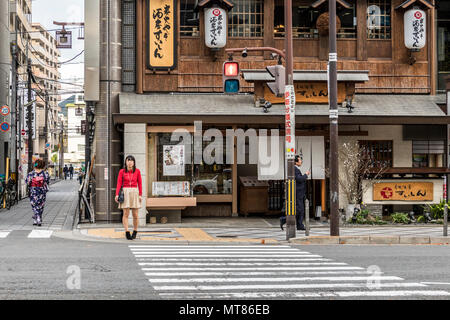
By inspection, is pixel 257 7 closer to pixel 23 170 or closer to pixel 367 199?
pixel 367 199

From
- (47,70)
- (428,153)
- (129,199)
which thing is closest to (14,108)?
(129,199)

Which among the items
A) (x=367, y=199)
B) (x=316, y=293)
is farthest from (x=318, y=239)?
(x=316, y=293)

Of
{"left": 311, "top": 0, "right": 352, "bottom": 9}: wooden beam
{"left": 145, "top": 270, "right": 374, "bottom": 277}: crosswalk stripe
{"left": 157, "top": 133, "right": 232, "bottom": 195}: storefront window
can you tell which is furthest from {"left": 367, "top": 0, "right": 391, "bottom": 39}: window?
{"left": 145, "top": 270, "right": 374, "bottom": 277}: crosswalk stripe

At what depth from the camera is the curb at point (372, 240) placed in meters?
15.9

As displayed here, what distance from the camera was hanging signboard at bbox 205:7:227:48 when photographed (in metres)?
21.1

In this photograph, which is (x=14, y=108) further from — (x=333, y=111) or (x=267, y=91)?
(x=333, y=111)

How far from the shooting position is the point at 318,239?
52.4ft

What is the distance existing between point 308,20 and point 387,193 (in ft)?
21.8

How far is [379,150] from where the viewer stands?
22.3m

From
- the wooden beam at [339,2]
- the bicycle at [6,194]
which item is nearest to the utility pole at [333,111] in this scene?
the wooden beam at [339,2]

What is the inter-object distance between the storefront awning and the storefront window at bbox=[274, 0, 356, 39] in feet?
8.12

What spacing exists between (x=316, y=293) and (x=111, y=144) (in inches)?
528

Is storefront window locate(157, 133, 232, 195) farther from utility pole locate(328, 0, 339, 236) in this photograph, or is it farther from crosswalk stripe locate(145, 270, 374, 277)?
crosswalk stripe locate(145, 270, 374, 277)

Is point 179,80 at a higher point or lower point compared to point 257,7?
lower
